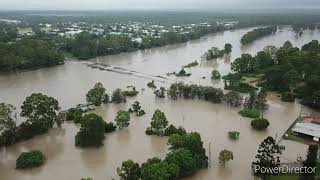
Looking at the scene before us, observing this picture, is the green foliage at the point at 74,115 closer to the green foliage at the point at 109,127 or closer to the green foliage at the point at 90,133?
the green foliage at the point at 109,127

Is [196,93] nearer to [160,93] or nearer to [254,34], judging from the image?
[160,93]

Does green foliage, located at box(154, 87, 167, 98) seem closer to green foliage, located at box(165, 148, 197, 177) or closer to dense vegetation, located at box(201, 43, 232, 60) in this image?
green foliage, located at box(165, 148, 197, 177)

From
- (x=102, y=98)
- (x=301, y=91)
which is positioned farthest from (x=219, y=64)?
(x=102, y=98)

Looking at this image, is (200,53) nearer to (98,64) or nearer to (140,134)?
(98,64)

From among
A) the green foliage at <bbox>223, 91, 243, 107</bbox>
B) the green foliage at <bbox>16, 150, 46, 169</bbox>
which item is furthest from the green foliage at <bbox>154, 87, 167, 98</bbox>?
the green foliage at <bbox>16, 150, 46, 169</bbox>

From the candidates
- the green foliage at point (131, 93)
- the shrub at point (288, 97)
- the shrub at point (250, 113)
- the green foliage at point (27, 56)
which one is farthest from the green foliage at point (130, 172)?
the green foliage at point (27, 56)

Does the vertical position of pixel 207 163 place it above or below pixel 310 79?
below
